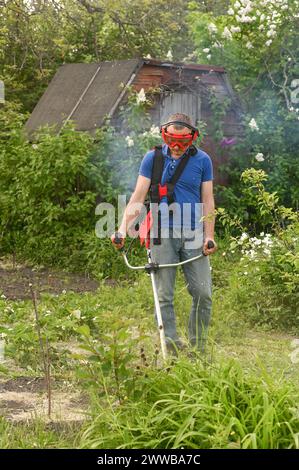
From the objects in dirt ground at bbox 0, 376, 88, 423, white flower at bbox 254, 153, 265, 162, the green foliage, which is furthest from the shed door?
dirt ground at bbox 0, 376, 88, 423

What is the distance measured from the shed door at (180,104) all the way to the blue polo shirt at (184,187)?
6.72 m

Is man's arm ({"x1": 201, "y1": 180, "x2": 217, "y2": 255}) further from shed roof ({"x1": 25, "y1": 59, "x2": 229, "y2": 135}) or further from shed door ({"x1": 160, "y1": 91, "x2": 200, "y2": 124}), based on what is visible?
shed door ({"x1": 160, "y1": 91, "x2": 200, "y2": 124})

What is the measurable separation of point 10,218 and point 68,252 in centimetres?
136

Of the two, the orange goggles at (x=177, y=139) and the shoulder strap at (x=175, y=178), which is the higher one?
the orange goggles at (x=177, y=139)

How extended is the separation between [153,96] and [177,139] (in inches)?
269

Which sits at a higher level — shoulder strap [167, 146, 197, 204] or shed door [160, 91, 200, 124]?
shed door [160, 91, 200, 124]

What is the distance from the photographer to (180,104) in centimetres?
1380

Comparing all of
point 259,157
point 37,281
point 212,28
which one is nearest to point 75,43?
point 212,28

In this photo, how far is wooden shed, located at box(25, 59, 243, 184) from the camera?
523 inches

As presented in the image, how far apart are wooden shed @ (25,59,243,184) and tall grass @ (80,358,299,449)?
8170 mm

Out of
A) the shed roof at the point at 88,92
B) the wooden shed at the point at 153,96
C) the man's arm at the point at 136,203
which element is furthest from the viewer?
the wooden shed at the point at 153,96

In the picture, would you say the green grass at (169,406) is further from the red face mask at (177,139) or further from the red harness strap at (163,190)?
the red face mask at (177,139)

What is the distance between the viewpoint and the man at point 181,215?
6.86 m

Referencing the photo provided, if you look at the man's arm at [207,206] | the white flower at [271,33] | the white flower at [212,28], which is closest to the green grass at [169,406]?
the man's arm at [207,206]
